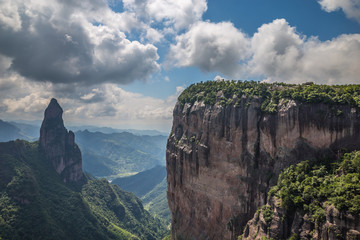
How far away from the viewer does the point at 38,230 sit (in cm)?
9444

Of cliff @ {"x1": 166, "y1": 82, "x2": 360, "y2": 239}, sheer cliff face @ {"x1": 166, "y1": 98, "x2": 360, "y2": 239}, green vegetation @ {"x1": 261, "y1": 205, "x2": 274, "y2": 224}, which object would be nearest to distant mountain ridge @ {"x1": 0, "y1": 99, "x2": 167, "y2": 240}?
sheer cliff face @ {"x1": 166, "y1": 98, "x2": 360, "y2": 239}

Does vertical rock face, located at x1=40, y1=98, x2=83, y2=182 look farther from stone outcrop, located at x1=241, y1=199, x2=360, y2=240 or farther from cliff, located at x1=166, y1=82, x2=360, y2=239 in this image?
stone outcrop, located at x1=241, y1=199, x2=360, y2=240

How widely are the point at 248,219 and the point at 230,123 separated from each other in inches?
814

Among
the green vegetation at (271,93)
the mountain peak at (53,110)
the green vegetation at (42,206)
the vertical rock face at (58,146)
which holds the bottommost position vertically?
the green vegetation at (42,206)

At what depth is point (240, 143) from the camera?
151ft

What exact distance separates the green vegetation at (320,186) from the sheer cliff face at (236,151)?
2510 mm

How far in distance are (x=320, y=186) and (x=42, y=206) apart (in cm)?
12275

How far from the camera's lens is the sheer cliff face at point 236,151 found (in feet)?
119

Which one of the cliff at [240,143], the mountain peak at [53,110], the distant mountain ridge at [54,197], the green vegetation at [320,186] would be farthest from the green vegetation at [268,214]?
the mountain peak at [53,110]

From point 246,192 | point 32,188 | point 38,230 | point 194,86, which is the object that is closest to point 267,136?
point 246,192

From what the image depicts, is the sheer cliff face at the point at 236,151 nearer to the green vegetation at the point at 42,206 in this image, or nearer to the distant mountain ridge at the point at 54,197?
the green vegetation at the point at 42,206

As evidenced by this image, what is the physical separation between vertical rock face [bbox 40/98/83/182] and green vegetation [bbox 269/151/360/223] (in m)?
162

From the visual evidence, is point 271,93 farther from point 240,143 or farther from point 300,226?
point 300,226

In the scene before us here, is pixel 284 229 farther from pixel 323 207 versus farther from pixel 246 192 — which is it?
pixel 246 192
